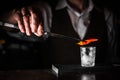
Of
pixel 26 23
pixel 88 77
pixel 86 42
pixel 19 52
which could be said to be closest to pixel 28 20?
pixel 26 23

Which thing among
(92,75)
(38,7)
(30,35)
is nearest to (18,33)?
(30,35)

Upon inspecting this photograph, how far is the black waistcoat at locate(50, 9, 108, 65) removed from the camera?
6.77 feet

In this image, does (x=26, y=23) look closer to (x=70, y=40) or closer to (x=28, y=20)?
(x=28, y=20)

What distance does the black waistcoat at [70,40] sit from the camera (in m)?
2.06

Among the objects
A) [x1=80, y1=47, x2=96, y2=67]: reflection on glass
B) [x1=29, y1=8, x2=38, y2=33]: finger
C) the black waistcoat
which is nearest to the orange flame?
Result: the black waistcoat

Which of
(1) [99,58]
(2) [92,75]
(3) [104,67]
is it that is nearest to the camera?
(2) [92,75]

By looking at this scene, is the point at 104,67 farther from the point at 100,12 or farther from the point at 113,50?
the point at 100,12

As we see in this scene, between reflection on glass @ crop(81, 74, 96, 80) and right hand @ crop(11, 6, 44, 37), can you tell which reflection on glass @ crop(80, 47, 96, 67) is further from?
right hand @ crop(11, 6, 44, 37)

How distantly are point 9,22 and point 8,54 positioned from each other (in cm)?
25

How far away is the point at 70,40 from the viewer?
2100 millimetres

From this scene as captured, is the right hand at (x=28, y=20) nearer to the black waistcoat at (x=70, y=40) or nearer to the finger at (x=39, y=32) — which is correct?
the finger at (x=39, y=32)

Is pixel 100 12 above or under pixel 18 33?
above

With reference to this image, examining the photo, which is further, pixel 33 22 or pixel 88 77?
pixel 33 22

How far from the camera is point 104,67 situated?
5.97ft
